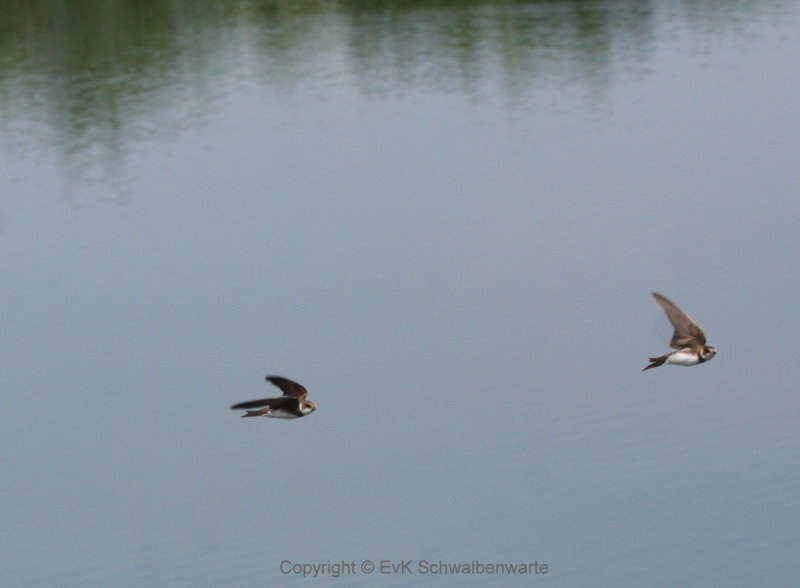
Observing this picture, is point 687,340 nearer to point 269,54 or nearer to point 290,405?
point 290,405

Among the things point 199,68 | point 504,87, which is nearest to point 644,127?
point 504,87

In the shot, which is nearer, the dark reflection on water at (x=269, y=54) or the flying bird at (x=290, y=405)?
the flying bird at (x=290, y=405)

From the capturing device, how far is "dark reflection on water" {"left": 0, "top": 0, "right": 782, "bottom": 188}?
80.7 meters

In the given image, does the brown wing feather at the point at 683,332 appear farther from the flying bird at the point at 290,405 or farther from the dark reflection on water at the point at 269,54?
the dark reflection on water at the point at 269,54

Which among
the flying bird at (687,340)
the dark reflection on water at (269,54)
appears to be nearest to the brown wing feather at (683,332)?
the flying bird at (687,340)

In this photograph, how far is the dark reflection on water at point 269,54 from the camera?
265 feet

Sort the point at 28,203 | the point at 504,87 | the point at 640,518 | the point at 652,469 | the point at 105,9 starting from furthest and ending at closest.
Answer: the point at 105,9
the point at 504,87
the point at 28,203
the point at 652,469
the point at 640,518

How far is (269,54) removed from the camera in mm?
90375

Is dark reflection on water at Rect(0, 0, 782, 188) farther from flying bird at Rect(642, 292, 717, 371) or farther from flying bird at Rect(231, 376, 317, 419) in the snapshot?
flying bird at Rect(642, 292, 717, 371)

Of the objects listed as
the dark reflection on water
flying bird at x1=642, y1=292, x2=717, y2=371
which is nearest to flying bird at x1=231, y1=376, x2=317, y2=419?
flying bird at x1=642, y1=292, x2=717, y2=371

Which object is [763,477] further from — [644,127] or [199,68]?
[199,68]

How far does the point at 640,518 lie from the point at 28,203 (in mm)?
33533

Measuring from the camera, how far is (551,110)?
8275cm

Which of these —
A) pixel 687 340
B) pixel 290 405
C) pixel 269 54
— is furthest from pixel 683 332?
pixel 269 54
